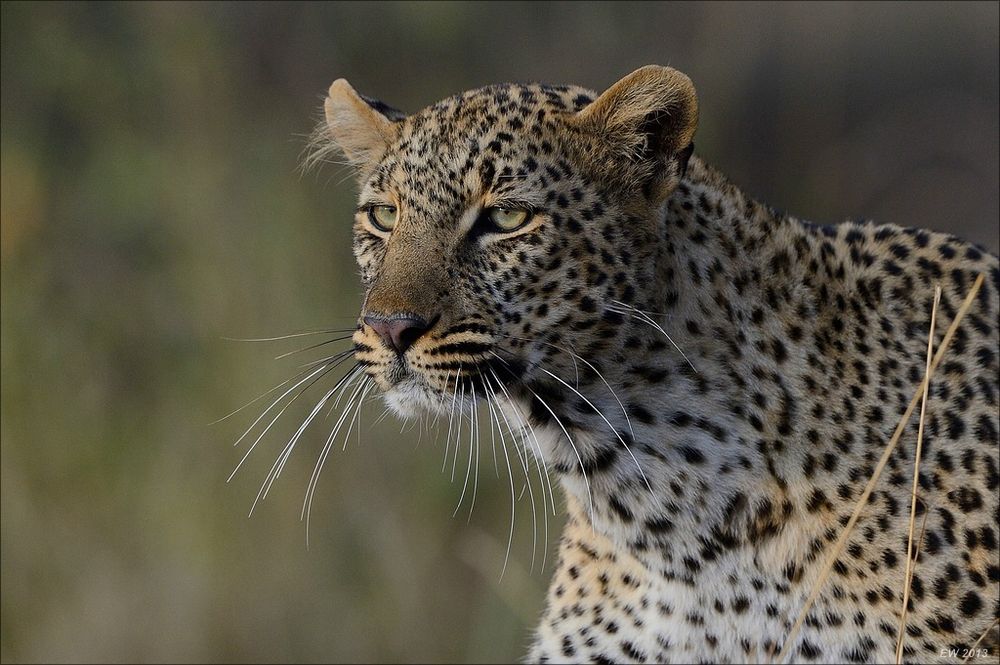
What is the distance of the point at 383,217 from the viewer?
5.01 metres

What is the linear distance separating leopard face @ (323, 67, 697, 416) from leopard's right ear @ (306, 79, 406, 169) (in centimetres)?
46

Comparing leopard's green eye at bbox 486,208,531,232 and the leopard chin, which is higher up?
→ leopard's green eye at bbox 486,208,531,232

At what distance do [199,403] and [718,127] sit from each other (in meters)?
3.86

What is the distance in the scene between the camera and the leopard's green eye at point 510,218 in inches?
182

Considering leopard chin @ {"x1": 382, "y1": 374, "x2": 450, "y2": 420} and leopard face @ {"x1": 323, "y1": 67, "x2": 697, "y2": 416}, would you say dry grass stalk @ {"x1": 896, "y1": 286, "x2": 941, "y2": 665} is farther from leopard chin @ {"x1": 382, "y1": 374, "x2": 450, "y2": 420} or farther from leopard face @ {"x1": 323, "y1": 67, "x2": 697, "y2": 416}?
leopard chin @ {"x1": 382, "y1": 374, "x2": 450, "y2": 420}

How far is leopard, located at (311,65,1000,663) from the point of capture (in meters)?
4.55

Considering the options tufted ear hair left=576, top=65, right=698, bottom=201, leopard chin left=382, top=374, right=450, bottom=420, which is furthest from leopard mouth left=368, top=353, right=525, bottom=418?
tufted ear hair left=576, top=65, right=698, bottom=201

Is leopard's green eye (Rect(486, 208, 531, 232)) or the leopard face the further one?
Answer: leopard's green eye (Rect(486, 208, 531, 232))

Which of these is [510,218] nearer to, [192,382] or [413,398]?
[413,398]

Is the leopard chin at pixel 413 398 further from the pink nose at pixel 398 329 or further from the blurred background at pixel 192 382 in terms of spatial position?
the blurred background at pixel 192 382

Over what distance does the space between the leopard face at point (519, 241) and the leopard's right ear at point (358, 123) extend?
46 cm

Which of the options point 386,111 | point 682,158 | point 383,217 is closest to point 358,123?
point 386,111

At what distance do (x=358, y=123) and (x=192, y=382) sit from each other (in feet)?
9.58

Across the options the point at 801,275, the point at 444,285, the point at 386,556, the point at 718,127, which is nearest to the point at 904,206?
the point at 718,127
